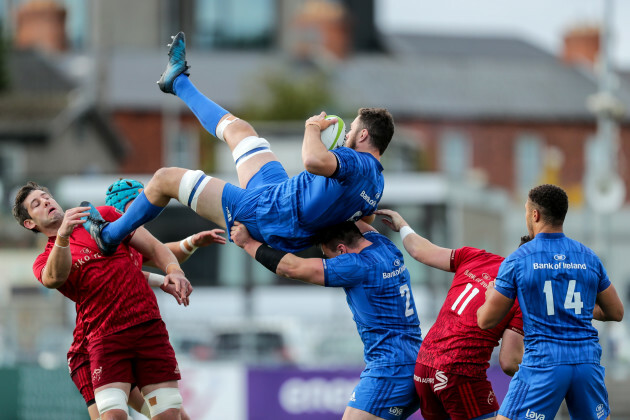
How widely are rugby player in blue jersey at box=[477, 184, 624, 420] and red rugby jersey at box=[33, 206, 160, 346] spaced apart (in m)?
2.63

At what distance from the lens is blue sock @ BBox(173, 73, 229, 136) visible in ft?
28.6

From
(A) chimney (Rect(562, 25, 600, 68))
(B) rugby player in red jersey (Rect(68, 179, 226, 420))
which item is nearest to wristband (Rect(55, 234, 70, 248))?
(B) rugby player in red jersey (Rect(68, 179, 226, 420))

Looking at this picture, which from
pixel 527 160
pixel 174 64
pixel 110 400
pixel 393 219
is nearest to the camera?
pixel 110 400

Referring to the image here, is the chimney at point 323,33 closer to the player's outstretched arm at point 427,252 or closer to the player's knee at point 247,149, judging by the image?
the player's knee at point 247,149

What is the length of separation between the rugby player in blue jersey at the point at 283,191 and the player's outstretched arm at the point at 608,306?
5.61 ft

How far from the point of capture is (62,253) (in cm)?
794

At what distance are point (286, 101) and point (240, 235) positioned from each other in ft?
128

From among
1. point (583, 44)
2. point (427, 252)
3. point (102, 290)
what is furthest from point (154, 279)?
point (583, 44)

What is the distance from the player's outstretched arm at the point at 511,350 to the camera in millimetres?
7996

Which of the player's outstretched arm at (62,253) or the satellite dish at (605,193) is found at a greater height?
the player's outstretched arm at (62,253)

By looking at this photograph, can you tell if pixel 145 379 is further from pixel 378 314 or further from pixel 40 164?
pixel 40 164

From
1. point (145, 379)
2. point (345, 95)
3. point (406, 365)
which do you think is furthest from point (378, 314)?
point (345, 95)

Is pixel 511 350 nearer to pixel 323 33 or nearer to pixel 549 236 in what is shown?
pixel 549 236

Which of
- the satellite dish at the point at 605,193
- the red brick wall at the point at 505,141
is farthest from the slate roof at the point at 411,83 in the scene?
the satellite dish at the point at 605,193
